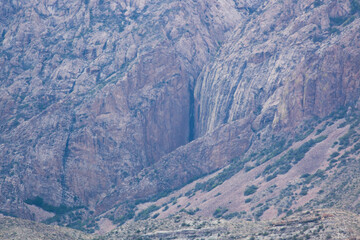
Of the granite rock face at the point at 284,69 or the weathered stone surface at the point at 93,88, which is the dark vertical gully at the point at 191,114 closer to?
the weathered stone surface at the point at 93,88

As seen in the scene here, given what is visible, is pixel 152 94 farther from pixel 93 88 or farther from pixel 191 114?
pixel 93 88

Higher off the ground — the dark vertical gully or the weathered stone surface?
the weathered stone surface

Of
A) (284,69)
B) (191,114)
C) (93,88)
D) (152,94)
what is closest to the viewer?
(284,69)

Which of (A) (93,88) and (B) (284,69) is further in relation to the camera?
(A) (93,88)

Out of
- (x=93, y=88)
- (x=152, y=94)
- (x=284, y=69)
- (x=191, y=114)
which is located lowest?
(x=191, y=114)

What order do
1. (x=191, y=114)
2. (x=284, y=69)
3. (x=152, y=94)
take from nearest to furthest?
(x=284, y=69) → (x=152, y=94) → (x=191, y=114)

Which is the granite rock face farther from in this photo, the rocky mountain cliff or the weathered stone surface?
the weathered stone surface

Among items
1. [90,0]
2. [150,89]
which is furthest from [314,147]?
[90,0]

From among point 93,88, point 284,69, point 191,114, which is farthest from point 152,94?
point 284,69

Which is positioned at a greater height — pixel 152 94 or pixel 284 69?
pixel 152 94

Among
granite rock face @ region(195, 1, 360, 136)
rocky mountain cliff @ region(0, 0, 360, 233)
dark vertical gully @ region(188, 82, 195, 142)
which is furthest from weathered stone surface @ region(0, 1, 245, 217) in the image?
granite rock face @ region(195, 1, 360, 136)
